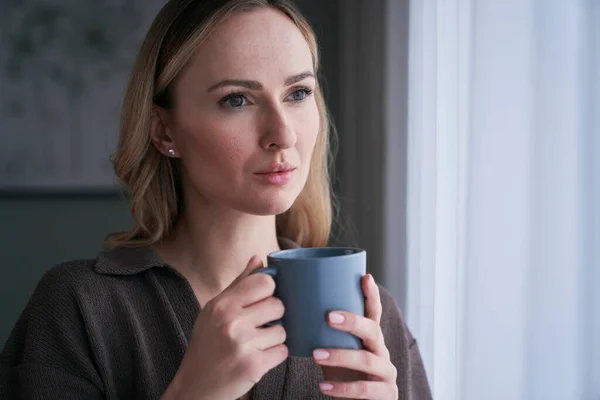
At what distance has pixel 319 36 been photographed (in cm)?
288

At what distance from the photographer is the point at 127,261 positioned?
1.25 meters

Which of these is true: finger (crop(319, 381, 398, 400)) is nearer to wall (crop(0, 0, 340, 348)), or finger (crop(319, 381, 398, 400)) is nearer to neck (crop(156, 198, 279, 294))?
neck (crop(156, 198, 279, 294))

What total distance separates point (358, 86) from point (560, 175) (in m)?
1.23

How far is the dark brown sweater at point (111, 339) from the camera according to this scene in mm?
1130

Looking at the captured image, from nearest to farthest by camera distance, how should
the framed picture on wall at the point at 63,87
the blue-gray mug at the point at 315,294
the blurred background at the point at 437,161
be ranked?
1. the blue-gray mug at the point at 315,294
2. the blurred background at the point at 437,161
3. the framed picture on wall at the point at 63,87

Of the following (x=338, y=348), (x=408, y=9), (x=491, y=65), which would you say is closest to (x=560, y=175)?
(x=491, y=65)

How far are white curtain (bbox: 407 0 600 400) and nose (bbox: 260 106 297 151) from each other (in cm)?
48

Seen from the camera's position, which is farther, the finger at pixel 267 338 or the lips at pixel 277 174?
the lips at pixel 277 174

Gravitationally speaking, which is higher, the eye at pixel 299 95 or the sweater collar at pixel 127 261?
the eye at pixel 299 95

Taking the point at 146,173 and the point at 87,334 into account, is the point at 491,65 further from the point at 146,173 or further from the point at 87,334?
the point at 87,334

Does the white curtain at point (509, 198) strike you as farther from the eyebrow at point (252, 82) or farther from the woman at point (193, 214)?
the eyebrow at point (252, 82)

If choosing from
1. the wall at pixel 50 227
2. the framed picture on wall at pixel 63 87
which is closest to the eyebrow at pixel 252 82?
the wall at pixel 50 227

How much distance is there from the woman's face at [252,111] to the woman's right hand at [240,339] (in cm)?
30

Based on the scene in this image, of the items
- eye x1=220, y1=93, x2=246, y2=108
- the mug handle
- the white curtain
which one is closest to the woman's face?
eye x1=220, y1=93, x2=246, y2=108
